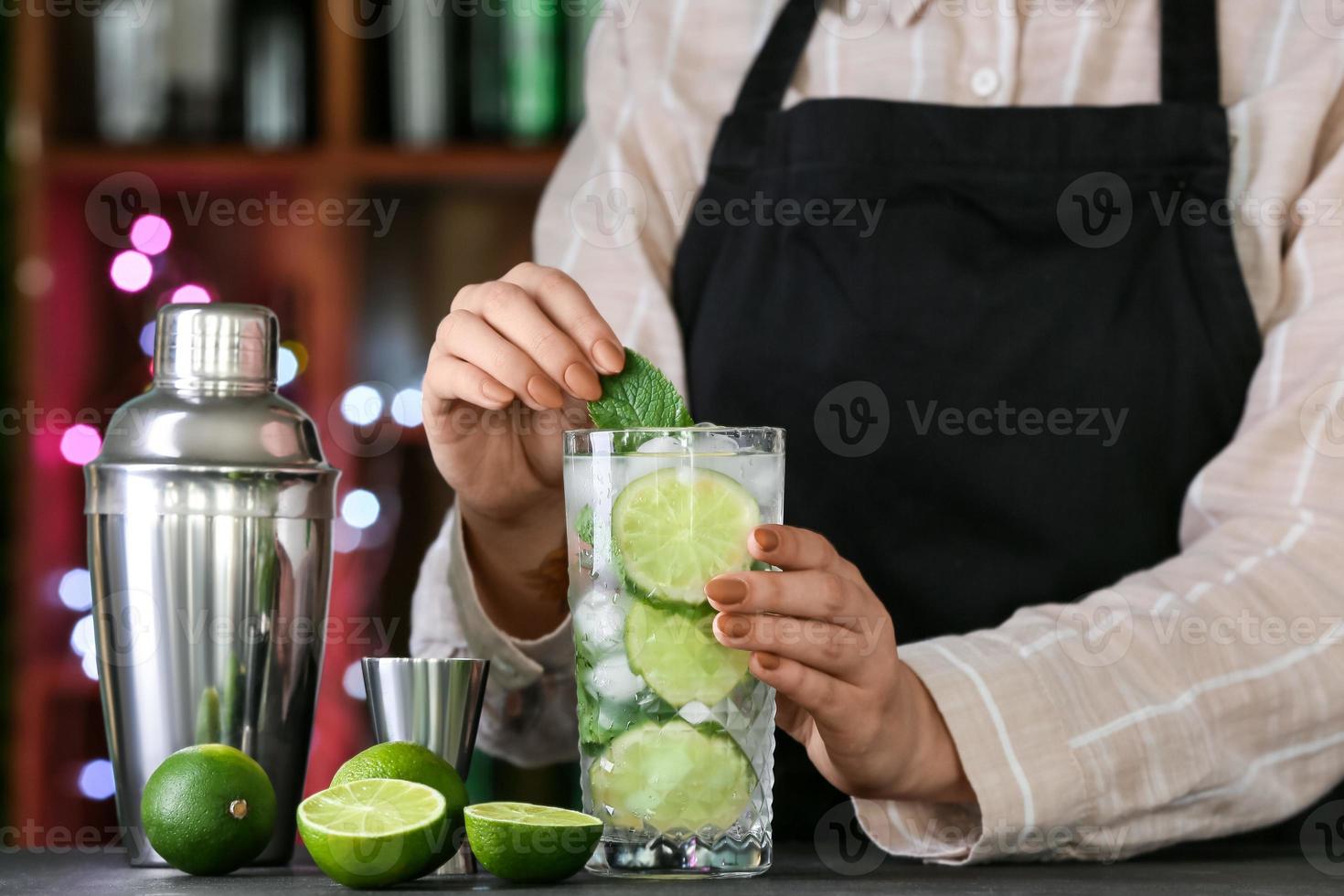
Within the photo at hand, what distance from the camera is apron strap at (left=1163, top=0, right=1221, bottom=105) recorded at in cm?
131

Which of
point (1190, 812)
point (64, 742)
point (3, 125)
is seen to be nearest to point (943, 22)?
point (1190, 812)

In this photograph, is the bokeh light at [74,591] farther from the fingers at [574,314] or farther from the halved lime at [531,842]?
the halved lime at [531,842]

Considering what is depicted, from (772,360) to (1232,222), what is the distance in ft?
1.44

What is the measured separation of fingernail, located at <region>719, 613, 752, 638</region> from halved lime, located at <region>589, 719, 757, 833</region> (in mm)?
58

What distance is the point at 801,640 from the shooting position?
31.7 inches

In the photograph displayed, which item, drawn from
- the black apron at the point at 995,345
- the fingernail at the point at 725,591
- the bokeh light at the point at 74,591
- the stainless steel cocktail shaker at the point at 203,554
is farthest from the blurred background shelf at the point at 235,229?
the fingernail at the point at 725,591

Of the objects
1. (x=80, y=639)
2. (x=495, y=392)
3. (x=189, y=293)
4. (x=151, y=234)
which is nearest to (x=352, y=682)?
(x=80, y=639)

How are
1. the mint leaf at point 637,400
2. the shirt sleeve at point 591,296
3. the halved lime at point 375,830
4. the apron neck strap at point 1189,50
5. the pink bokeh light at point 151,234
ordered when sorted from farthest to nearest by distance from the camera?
the pink bokeh light at point 151,234 → the apron neck strap at point 1189,50 → the shirt sleeve at point 591,296 → the mint leaf at point 637,400 → the halved lime at point 375,830

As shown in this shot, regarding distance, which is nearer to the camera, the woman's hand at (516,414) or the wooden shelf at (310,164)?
the woman's hand at (516,414)

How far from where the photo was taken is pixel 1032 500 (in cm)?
128

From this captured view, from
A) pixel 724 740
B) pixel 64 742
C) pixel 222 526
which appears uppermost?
pixel 222 526

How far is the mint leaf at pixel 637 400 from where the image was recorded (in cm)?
86

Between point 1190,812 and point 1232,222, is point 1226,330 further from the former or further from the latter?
point 1190,812

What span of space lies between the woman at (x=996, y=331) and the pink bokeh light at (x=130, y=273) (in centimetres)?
108
